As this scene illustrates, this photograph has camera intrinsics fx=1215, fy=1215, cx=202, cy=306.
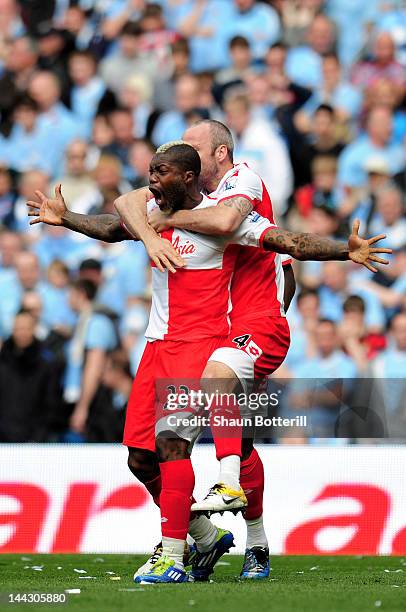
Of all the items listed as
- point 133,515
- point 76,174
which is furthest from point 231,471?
point 76,174

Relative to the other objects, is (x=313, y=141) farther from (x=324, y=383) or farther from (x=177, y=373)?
(x=177, y=373)

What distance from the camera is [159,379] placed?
665 centimetres

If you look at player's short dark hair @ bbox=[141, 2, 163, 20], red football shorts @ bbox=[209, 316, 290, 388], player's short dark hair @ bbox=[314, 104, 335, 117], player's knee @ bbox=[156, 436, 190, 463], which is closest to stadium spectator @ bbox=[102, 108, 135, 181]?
player's short dark hair @ bbox=[141, 2, 163, 20]

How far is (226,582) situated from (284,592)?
0.82m

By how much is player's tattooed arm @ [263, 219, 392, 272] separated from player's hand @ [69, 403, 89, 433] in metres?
5.82

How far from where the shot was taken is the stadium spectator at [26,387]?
11.9m

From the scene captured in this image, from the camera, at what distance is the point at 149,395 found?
670 cm

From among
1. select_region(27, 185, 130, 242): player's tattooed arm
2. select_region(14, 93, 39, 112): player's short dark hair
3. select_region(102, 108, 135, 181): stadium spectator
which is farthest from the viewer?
select_region(14, 93, 39, 112): player's short dark hair

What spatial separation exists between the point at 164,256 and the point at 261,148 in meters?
7.17

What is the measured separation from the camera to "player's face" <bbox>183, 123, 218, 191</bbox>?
6.97m

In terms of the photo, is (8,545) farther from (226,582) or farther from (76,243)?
(76,243)

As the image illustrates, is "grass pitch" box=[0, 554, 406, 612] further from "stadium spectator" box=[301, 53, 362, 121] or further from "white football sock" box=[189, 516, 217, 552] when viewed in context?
"stadium spectator" box=[301, 53, 362, 121]

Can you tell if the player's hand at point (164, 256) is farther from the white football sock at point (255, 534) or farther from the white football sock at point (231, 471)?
the white football sock at point (255, 534)

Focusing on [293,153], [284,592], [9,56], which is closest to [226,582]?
[284,592]
